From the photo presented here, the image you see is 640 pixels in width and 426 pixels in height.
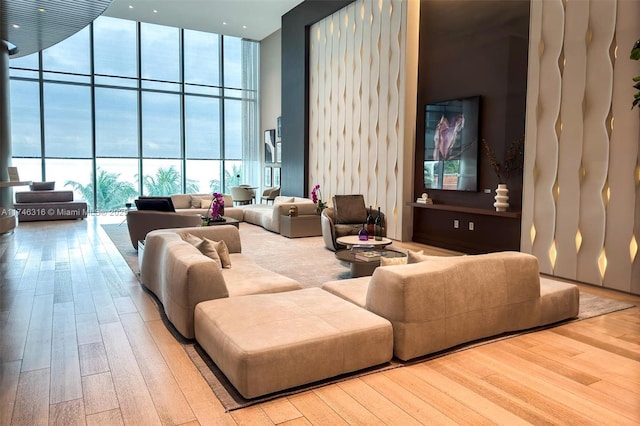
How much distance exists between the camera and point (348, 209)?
719 centimetres

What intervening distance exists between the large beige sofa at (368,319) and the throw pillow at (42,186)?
9400mm

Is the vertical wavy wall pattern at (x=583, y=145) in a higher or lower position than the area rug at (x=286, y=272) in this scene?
higher

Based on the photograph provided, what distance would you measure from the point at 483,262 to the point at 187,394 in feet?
7.02

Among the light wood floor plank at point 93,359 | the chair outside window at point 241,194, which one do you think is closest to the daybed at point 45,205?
the chair outside window at point 241,194

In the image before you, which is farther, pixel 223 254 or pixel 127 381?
pixel 223 254

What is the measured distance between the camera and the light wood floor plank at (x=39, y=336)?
2.96m

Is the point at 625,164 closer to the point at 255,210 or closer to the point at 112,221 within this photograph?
the point at 255,210

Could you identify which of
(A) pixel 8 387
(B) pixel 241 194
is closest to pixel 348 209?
(A) pixel 8 387

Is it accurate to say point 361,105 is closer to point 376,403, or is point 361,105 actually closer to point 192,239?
point 192,239

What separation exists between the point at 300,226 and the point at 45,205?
19.4 ft

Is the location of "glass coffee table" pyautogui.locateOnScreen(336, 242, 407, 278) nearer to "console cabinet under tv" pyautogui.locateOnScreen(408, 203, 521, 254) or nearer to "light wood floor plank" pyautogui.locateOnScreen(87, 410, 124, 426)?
"console cabinet under tv" pyautogui.locateOnScreen(408, 203, 521, 254)

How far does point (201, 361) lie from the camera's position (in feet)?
9.79

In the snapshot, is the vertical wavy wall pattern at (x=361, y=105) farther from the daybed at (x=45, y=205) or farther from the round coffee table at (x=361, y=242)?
the daybed at (x=45, y=205)

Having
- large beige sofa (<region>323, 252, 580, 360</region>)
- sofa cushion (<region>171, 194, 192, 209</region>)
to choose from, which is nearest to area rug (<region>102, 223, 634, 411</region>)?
large beige sofa (<region>323, 252, 580, 360</region>)
